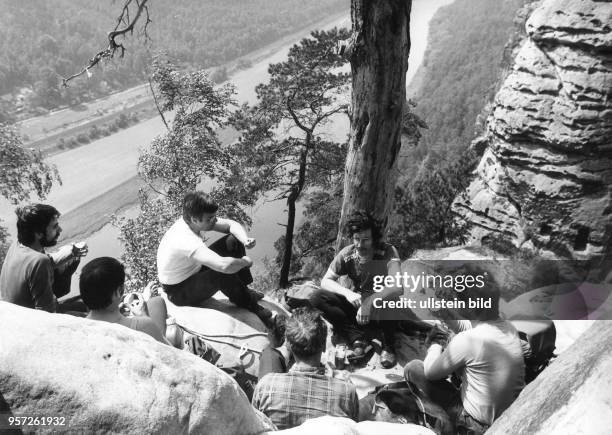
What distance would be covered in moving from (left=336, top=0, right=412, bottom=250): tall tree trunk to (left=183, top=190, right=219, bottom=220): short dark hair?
146 centimetres

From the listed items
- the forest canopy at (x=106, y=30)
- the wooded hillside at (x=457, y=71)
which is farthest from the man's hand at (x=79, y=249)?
the forest canopy at (x=106, y=30)

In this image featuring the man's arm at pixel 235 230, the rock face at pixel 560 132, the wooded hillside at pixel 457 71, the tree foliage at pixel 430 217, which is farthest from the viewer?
the wooded hillside at pixel 457 71

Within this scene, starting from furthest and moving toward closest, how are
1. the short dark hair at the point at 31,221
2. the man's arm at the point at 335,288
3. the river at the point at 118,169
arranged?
the river at the point at 118,169
the man's arm at the point at 335,288
the short dark hair at the point at 31,221

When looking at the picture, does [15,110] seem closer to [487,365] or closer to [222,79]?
[222,79]

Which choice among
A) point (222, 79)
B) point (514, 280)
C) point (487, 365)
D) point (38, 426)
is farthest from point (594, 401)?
point (222, 79)

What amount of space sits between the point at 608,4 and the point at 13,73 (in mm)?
80483

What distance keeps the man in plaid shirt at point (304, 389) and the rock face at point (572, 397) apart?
2.29ft

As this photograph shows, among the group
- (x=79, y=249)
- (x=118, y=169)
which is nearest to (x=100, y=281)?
(x=79, y=249)

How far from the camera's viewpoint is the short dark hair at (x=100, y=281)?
247 cm

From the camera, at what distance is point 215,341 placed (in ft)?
12.3

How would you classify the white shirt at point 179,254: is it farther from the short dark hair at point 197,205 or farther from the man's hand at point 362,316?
the man's hand at point 362,316

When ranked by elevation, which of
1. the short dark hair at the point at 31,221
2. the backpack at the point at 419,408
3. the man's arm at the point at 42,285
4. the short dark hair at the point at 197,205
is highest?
the short dark hair at the point at 31,221

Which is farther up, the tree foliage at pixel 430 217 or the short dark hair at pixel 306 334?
the short dark hair at pixel 306 334

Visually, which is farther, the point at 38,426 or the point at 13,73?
the point at 13,73
